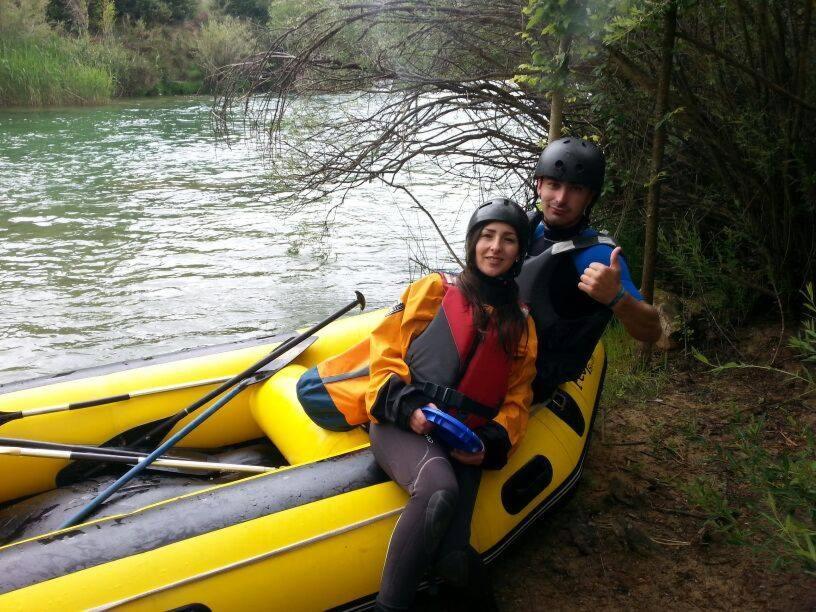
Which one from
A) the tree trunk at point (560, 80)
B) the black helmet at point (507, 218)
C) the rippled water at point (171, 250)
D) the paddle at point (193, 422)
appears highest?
the tree trunk at point (560, 80)

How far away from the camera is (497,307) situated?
2.59 metres

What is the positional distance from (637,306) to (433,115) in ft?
10.3

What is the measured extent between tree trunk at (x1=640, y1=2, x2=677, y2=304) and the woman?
1.46 metres

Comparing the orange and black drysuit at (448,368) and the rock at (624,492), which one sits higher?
the orange and black drysuit at (448,368)

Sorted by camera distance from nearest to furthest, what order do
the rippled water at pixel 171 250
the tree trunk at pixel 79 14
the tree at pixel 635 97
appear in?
the tree at pixel 635 97
the rippled water at pixel 171 250
the tree trunk at pixel 79 14

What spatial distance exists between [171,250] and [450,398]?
20.8 ft

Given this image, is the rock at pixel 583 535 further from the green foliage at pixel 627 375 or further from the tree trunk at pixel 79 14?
the tree trunk at pixel 79 14

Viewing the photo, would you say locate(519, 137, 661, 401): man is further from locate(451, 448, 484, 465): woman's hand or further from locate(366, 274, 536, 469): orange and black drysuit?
locate(451, 448, 484, 465): woman's hand

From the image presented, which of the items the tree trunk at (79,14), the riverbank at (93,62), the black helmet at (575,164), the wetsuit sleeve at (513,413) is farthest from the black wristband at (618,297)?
the tree trunk at (79,14)

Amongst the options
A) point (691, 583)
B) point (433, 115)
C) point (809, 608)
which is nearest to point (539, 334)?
point (691, 583)

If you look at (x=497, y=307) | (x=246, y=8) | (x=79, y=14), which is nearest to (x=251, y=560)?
(x=497, y=307)

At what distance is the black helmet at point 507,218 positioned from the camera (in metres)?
2.55

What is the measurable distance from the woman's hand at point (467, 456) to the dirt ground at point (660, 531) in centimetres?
58

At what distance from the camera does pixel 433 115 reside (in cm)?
532
